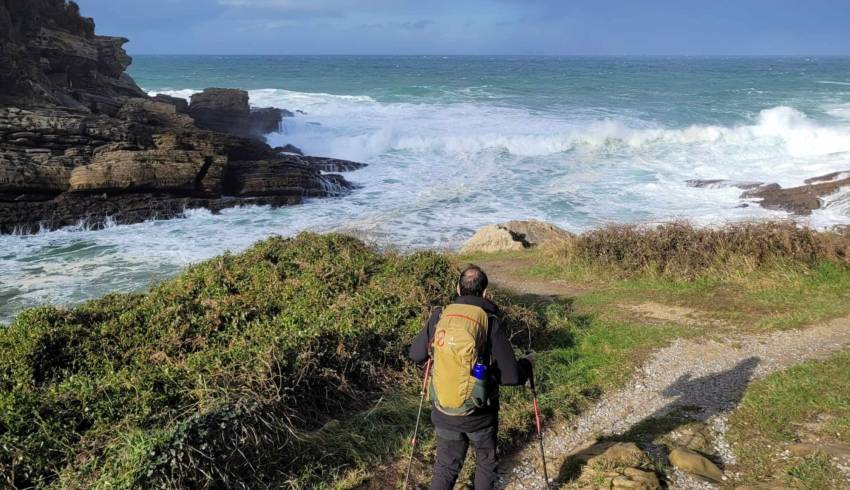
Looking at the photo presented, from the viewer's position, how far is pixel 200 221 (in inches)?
762

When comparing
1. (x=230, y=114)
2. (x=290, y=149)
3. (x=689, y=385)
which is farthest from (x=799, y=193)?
(x=230, y=114)

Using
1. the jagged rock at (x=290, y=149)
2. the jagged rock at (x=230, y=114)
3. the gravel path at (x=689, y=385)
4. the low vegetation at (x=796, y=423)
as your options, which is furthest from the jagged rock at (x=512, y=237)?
the jagged rock at (x=230, y=114)

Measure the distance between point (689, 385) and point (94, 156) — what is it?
1816 centimetres

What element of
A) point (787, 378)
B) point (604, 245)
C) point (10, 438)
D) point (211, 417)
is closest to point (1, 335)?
point (10, 438)

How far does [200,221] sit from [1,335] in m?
13.3

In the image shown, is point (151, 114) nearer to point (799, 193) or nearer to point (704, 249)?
point (704, 249)

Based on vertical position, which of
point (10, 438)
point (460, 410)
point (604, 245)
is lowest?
point (604, 245)

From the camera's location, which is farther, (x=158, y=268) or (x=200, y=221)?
(x=200, y=221)

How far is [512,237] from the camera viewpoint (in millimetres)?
15242

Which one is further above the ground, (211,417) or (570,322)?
(211,417)

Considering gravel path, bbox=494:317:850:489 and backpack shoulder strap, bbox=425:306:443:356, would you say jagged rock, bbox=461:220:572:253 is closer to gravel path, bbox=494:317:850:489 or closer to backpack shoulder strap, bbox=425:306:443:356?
gravel path, bbox=494:317:850:489

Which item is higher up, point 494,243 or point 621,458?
point 621,458

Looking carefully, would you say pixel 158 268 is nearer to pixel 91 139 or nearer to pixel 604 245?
pixel 91 139

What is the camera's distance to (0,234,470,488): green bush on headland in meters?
4.69
